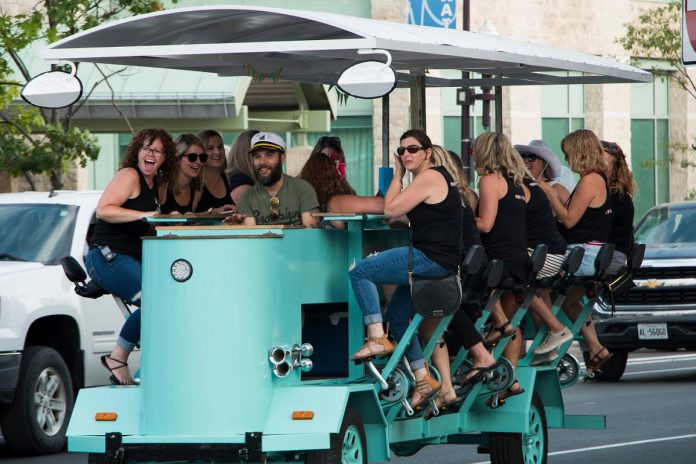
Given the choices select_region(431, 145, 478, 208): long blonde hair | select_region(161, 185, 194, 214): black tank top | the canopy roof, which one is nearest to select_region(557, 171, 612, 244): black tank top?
the canopy roof

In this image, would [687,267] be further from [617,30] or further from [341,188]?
[617,30]

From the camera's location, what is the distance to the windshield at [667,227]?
62.5 feet

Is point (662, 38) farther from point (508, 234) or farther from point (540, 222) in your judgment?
point (508, 234)

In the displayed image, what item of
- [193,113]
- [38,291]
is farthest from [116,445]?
[193,113]

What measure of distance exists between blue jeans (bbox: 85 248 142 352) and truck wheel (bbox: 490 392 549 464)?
2381 mm

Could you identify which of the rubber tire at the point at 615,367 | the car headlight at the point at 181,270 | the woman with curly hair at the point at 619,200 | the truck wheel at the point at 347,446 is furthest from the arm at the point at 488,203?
the rubber tire at the point at 615,367

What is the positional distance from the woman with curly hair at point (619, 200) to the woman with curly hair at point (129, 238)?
3.31m

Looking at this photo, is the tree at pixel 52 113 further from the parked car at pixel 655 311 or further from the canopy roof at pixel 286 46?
the canopy roof at pixel 286 46

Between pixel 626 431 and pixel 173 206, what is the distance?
4.93m

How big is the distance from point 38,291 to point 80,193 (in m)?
1.41

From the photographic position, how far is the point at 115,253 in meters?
9.59

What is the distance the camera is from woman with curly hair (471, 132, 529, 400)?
9.98m

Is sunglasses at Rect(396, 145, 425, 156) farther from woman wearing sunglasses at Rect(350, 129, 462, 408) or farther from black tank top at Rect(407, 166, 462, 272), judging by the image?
black tank top at Rect(407, 166, 462, 272)

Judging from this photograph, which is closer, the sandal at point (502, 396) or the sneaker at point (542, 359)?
the sandal at point (502, 396)
